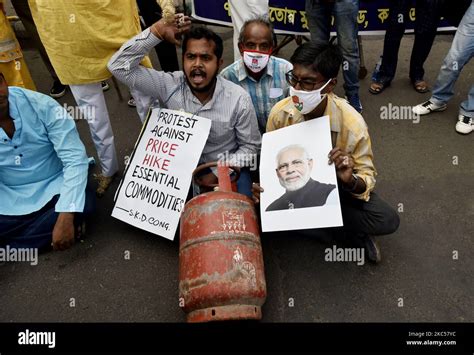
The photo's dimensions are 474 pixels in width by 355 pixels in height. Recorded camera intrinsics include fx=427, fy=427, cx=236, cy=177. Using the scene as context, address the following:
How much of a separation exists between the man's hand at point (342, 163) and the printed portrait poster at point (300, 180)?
0.05m

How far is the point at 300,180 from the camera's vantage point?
2361 millimetres

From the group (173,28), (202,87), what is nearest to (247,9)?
(173,28)

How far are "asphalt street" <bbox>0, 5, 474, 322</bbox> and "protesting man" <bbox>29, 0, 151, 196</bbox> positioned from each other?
2.79 ft

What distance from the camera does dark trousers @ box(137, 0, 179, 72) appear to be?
12.7 ft

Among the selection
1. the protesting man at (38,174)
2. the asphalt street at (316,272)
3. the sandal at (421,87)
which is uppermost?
the protesting man at (38,174)

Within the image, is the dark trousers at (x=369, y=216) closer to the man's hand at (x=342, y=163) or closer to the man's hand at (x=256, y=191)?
the man's hand at (x=342, y=163)

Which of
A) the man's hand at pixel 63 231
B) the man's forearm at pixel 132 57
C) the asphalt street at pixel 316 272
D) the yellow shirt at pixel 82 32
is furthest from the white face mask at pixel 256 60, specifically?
the man's hand at pixel 63 231

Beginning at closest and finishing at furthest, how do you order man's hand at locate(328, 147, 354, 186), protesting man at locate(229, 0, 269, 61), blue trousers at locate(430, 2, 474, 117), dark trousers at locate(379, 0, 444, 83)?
1. man's hand at locate(328, 147, 354, 186)
2. blue trousers at locate(430, 2, 474, 117)
3. protesting man at locate(229, 0, 269, 61)
4. dark trousers at locate(379, 0, 444, 83)

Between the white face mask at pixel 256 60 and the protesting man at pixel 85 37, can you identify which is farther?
the white face mask at pixel 256 60

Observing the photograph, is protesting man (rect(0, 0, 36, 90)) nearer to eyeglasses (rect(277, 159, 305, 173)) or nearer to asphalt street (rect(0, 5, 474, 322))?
asphalt street (rect(0, 5, 474, 322))

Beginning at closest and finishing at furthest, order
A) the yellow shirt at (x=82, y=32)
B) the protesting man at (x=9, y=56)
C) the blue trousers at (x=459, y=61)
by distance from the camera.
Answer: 1. the yellow shirt at (x=82, y=32)
2. the protesting man at (x=9, y=56)
3. the blue trousers at (x=459, y=61)

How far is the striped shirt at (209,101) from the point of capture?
8.97ft

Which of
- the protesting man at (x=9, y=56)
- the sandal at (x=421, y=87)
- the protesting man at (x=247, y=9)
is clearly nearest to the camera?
the protesting man at (x=9, y=56)

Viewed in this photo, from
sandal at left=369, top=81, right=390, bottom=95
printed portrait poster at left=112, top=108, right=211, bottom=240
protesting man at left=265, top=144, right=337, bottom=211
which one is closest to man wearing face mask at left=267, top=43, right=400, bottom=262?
protesting man at left=265, top=144, right=337, bottom=211
